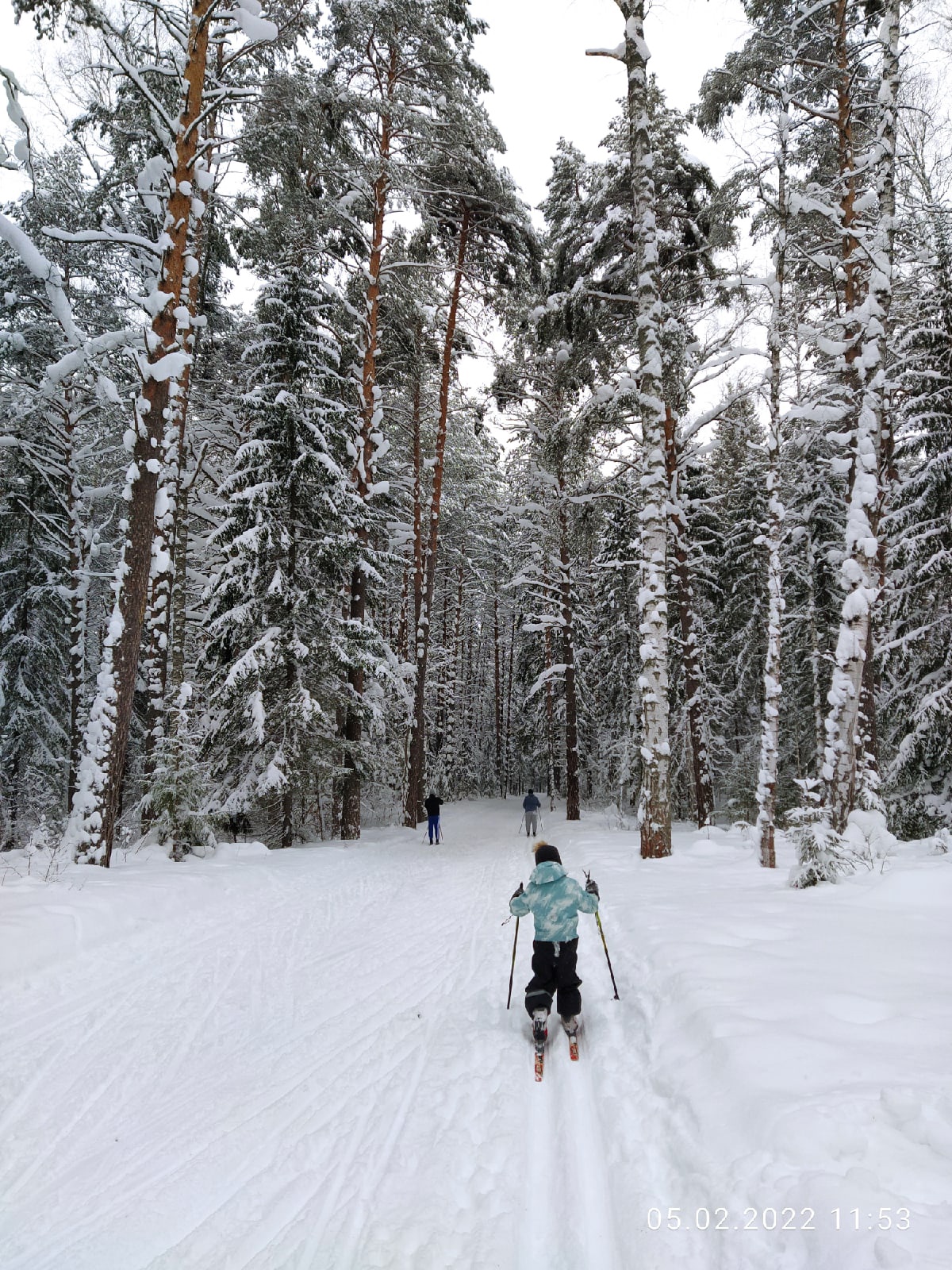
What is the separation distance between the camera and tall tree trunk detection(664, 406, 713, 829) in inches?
586

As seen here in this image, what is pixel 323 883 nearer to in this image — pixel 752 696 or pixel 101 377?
pixel 101 377

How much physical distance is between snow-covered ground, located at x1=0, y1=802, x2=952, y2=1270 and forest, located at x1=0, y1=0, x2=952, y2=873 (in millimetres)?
2725

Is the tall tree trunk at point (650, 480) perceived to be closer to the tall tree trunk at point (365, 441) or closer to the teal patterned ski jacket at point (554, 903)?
the teal patterned ski jacket at point (554, 903)

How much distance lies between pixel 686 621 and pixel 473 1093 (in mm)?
12773

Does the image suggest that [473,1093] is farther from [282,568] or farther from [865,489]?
[282,568]

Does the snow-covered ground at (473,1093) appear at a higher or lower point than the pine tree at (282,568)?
lower

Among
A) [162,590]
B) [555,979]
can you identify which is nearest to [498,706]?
[162,590]

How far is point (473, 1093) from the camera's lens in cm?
385

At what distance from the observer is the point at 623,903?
7527 mm

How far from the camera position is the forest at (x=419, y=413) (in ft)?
29.4

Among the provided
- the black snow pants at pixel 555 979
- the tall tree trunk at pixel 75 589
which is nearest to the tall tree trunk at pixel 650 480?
the black snow pants at pixel 555 979

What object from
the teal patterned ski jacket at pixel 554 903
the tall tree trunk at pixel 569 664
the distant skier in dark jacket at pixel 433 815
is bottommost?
the distant skier in dark jacket at pixel 433 815

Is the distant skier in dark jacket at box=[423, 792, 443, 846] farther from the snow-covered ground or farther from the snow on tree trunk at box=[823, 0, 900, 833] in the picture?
the snow on tree trunk at box=[823, 0, 900, 833]

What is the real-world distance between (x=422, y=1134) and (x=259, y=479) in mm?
13032
